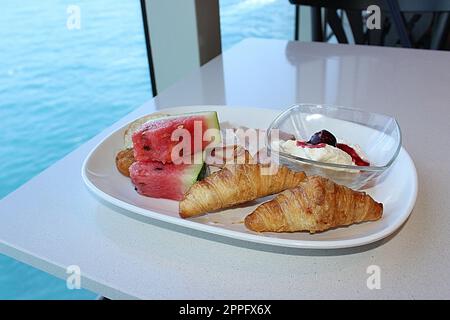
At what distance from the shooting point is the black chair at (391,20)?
148 cm

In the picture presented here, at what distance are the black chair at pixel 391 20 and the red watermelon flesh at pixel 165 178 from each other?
1110 mm

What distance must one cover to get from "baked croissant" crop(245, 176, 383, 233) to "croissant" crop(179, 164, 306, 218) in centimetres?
5

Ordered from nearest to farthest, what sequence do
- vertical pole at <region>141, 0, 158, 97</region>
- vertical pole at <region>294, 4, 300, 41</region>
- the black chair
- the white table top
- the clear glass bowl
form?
the white table top, the clear glass bowl, vertical pole at <region>141, 0, 158, 97</region>, the black chair, vertical pole at <region>294, 4, 300, 41</region>

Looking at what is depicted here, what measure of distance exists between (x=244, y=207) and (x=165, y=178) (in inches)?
5.3

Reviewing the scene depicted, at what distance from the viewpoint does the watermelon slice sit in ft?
2.34

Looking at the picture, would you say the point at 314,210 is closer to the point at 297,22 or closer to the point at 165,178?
the point at 165,178

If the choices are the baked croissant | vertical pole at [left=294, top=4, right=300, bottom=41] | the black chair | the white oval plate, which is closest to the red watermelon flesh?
the white oval plate

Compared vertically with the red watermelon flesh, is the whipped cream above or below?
above

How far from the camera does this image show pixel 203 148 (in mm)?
733

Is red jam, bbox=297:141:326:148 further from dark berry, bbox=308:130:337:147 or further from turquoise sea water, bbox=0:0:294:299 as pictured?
turquoise sea water, bbox=0:0:294:299

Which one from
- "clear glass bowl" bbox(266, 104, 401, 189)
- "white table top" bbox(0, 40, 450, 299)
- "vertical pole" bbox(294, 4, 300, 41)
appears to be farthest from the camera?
"vertical pole" bbox(294, 4, 300, 41)

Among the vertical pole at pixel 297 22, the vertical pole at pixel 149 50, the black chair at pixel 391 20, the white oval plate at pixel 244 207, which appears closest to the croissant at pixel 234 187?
the white oval plate at pixel 244 207

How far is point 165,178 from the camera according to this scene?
680mm
